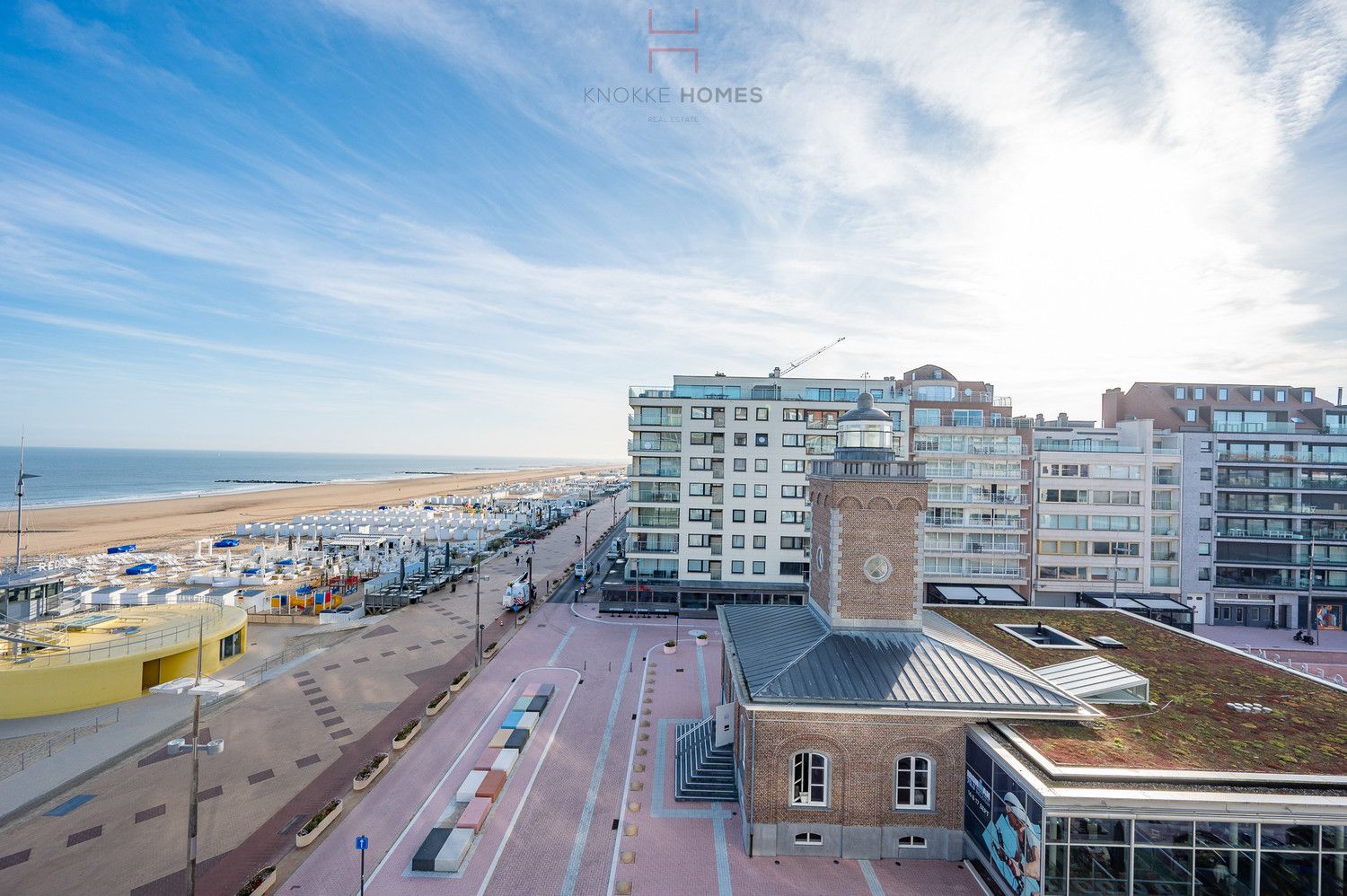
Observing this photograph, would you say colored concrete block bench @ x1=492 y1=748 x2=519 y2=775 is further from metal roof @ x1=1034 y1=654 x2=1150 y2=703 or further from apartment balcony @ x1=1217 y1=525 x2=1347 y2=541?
apartment balcony @ x1=1217 y1=525 x2=1347 y2=541

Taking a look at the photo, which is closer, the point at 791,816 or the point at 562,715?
the point at 791,816

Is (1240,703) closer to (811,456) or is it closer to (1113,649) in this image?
(1113,649)

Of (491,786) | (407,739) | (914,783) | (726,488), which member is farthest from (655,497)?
(914,783)

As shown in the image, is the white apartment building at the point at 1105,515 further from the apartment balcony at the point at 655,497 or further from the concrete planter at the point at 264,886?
the concrete planter at the point at 264,886

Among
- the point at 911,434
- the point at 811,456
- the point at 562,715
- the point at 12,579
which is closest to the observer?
the point at 562,715

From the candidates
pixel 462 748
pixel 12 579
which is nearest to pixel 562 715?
pixel 462 748

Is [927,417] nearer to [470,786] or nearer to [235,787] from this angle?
[470,786]
